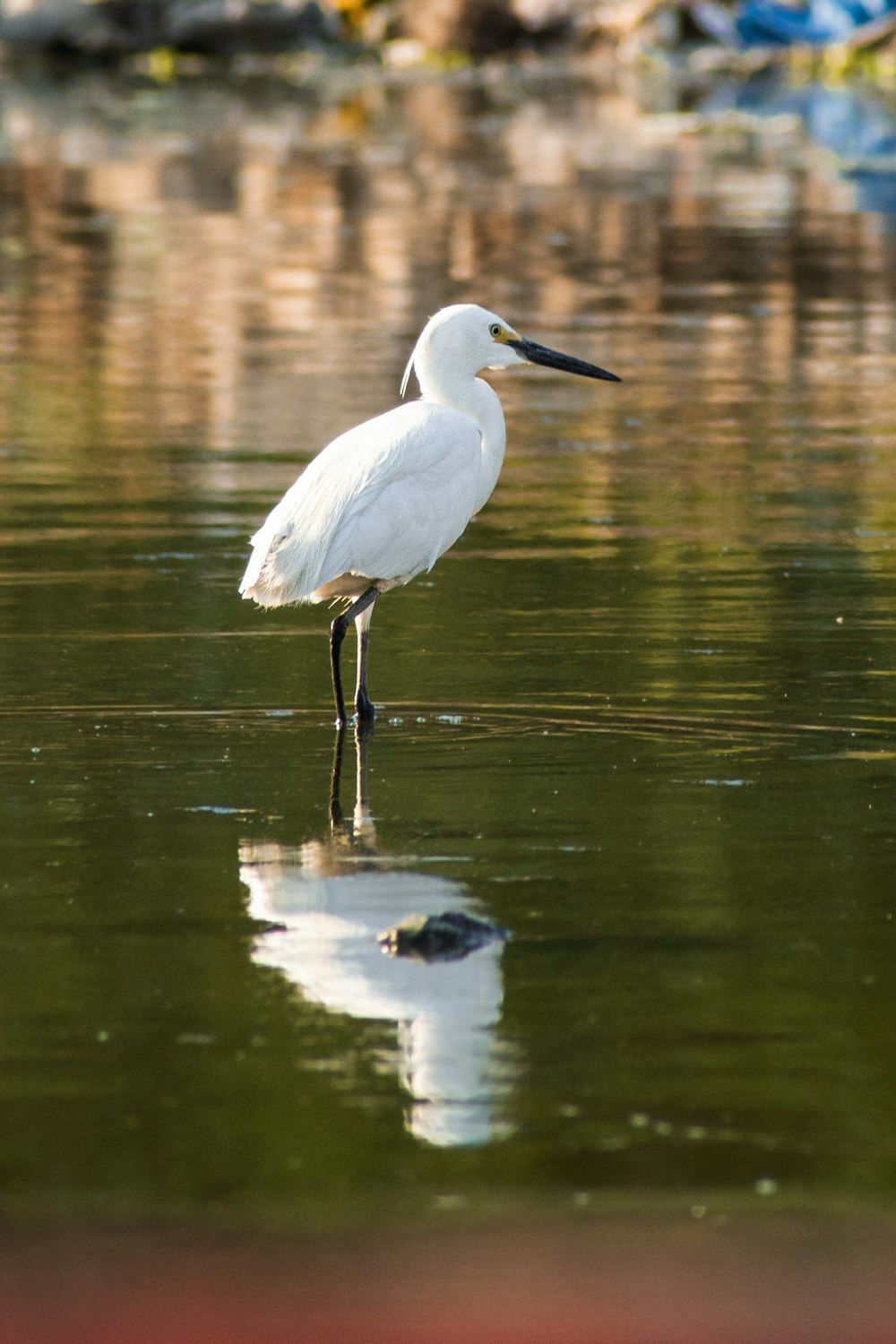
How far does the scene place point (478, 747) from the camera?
859cm

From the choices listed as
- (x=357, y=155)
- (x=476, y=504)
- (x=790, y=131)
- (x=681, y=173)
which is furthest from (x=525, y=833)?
(x=790, y=131)

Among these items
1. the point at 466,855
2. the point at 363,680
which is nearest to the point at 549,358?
the point at 363,680

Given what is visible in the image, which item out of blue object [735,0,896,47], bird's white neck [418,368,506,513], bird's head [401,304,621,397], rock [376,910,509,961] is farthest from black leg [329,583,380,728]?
blue object [735,0,896,47]

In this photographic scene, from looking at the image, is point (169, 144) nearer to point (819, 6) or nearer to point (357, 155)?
point (357, 155)

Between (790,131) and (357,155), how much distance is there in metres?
7.94

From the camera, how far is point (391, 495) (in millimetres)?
9281

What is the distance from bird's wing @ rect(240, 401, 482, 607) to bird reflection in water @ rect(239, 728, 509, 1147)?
4.80 feet

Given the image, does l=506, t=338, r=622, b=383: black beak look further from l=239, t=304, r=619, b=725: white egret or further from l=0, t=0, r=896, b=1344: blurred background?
l=0, t=0, r=896, b=1344: blurred background

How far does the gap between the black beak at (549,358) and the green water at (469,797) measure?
0.93 meters

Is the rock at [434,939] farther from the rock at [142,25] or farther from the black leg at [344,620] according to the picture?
the rock at [142,25]

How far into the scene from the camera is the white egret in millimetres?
9148

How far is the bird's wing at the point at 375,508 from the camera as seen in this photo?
9.14 m

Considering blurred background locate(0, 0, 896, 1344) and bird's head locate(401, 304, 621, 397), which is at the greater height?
bird's head locate(401, 304, 621, 397)

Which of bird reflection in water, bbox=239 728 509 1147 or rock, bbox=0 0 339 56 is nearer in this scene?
bird reflection in water, bbox=239 728 509 1147
